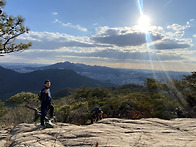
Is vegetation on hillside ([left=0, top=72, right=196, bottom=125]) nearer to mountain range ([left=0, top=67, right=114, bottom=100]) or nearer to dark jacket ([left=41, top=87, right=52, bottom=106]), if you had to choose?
dark jacket ([left=41, top=87, right=52, bottom=106])

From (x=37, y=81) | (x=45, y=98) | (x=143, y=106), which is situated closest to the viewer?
(x=45, y=98)

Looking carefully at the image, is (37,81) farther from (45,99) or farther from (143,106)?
(45,99)

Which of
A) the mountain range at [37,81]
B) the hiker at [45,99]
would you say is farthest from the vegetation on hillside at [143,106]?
the mountain range at [37,81]

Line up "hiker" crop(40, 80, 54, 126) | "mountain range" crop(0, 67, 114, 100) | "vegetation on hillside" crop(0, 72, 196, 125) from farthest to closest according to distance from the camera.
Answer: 1. "mountain range" crop(0, 67, 114, 100)
2. "vegetation on hillside" crop(0, 72, 196, 125)
3. "hiker" crop(40, 80, 54, 126)

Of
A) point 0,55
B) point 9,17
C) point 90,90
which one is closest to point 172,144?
point 0,55

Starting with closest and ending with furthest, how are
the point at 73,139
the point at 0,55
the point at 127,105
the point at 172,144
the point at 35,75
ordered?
1. the point at 172,144
2. the point at 73,139
3. the point at 0,55
4. the point at 127,105
5. the point at 35,75

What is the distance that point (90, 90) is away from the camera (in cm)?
2664

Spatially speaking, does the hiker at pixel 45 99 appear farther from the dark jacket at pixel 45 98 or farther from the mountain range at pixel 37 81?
the mountain range at pixel 37 81

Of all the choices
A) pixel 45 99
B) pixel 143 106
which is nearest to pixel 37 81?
pixel 143 106

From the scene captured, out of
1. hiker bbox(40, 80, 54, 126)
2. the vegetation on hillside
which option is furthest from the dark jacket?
the vegetation on hillside

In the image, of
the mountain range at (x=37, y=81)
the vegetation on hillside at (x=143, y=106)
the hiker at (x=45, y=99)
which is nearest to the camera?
Result: the hiker at (x=45, y=99)

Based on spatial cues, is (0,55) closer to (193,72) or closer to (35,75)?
(193,72)

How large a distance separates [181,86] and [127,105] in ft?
16.8

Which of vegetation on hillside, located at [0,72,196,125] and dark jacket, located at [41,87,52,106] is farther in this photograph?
vegetation on hillside, located at [0,72,196,125]
